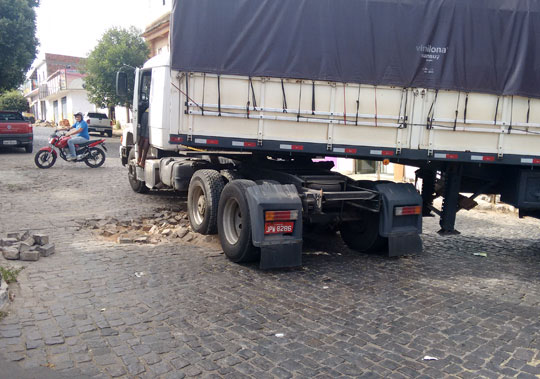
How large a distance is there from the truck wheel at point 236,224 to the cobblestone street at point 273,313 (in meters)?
0.19

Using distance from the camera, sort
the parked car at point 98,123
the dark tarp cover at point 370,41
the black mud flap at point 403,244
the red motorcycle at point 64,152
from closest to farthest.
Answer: the dark tarp cover at point 370,41
the black mud flap at point 403,244
the red motorcycle at point 64,152
the parked car at point 98,123

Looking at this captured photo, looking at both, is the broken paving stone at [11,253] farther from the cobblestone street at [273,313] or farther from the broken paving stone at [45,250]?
the broken paving stone at [45,250]

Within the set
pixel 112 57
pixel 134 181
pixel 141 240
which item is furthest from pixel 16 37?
pixel 141 240

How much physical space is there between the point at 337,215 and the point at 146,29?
93.4 feet

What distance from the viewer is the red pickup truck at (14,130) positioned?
63.4 feet

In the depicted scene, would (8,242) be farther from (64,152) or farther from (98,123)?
(98,123)

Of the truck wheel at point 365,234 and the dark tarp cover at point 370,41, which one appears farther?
Result: the truck wheel at point 365,234

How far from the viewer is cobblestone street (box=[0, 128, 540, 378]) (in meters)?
3.67

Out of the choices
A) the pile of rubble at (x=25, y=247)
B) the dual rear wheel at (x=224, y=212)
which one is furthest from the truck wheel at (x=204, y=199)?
the pile of rubble at (x=25, y=247)

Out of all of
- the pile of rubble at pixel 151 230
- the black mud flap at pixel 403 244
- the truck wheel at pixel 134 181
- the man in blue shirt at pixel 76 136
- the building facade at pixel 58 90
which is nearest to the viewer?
the black mud flap at pixel 403 244

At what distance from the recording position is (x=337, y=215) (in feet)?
22.1

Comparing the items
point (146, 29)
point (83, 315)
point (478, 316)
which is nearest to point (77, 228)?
point (83, 315)

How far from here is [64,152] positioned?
15.6 m

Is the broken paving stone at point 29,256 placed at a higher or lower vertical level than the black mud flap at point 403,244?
lower
